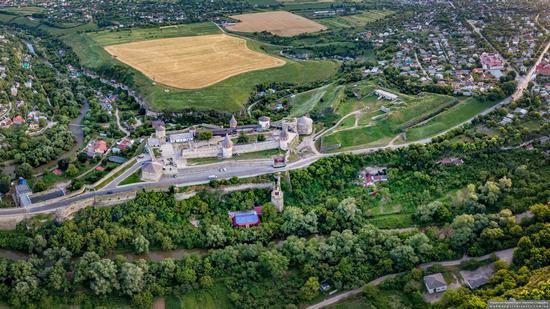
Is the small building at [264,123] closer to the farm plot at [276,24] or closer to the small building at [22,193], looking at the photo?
the small building at [22,193]

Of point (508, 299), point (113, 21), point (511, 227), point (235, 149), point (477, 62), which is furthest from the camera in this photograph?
point (113, 21)

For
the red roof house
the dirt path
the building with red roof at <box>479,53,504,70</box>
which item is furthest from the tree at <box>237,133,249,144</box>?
the building with red roof at <box>479,53,504,70</box>

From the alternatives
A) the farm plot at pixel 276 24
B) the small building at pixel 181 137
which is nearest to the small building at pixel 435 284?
the small building at pixel 181 137

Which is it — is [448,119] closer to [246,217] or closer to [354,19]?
[246,217]

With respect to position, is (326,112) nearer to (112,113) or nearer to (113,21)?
(112,113)

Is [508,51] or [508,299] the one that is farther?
[508,51]

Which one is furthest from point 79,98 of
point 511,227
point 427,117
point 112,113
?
point 511,227

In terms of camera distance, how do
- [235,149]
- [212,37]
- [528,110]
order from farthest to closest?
[212,37], [528,110], [235,149]
